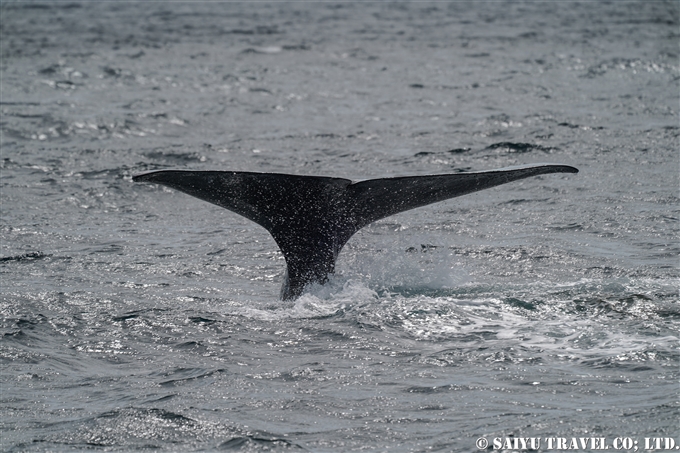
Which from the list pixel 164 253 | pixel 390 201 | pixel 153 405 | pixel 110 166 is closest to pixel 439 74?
pixel 110 166

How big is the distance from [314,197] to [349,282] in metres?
1.17

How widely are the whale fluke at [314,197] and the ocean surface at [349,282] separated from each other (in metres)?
0.32

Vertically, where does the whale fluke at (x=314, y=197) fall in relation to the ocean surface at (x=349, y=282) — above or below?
above

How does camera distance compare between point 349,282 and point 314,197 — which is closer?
point 314,197

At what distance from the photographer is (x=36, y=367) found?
693 cm

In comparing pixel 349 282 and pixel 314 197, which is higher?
pixel 314 197

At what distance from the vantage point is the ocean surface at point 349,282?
19.1 ft

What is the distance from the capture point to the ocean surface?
582 cm

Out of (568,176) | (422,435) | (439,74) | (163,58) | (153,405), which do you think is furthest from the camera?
(163,58)

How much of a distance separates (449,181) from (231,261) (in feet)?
10.9

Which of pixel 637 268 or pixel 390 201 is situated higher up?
pixel 390 201

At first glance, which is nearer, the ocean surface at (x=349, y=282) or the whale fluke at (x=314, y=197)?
the ocean surface at (x=349, y=282)

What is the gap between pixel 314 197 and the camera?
750 cm

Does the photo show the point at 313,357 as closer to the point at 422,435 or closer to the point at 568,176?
the point at 422,435
